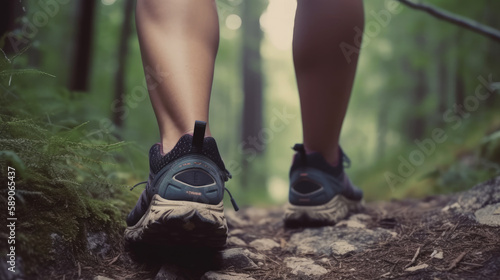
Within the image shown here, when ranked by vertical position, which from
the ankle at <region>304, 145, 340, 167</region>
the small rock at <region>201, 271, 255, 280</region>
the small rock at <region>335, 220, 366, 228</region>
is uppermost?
the ankle at <region>304, 145, 340, 167</region>

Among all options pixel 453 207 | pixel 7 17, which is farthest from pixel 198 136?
pixel 7 17

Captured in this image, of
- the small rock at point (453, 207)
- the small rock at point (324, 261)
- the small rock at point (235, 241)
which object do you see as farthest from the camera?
the small rock at point (453, 207)

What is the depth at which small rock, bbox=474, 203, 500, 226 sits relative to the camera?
143cm

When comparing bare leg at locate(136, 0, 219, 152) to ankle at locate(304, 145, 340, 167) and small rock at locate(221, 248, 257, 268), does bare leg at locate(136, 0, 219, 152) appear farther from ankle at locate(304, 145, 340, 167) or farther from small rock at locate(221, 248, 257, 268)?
ankle at locate(304, 145, 340, 167)

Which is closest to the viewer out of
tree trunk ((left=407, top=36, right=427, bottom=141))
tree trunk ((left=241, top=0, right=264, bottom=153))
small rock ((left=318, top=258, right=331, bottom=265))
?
small rock ((left=318, top=258, right=331, bottom=265))

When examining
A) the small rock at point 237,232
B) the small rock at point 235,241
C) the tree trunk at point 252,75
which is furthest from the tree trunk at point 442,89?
the small rock at point 235,241

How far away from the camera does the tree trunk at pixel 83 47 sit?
446 centimetres

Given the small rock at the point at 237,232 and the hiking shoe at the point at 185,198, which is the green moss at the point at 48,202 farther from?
the small rock at the point at 237,232

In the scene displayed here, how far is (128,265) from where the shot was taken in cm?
130

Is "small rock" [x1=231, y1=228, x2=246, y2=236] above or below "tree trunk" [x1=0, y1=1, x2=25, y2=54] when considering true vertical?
below

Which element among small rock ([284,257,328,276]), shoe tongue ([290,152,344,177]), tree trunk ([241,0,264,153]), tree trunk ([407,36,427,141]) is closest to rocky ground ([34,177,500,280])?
small rock ([284,257,328,276])

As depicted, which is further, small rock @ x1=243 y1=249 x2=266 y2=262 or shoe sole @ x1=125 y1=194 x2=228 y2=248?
small rock @ x1=243 y1=249 x2=266 y2=262

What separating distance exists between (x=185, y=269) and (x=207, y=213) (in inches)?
10.8

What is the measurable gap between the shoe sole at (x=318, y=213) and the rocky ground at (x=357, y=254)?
0.04 metres
